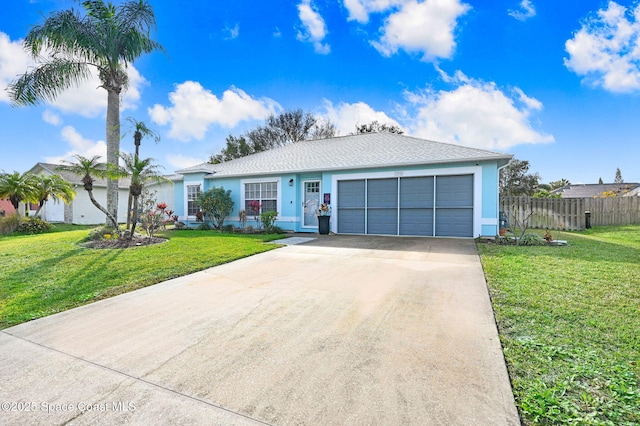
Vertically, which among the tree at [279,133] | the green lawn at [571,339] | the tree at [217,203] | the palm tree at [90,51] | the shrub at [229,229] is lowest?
the green lawn at [571,339]

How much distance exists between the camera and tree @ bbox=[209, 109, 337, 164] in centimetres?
3222

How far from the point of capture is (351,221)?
12375mm

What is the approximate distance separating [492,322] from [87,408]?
3734mm

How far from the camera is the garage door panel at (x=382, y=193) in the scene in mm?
11633

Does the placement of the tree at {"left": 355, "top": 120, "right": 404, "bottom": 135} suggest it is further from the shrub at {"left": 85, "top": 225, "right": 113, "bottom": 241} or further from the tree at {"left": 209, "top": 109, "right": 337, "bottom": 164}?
the shrub at {"left": 85, "top": 225, "right": 113, "bottom": 241}

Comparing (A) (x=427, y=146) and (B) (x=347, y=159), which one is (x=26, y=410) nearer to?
(B) (x=347, y=159)

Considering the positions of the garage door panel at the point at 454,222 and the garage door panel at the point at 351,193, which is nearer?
the garage door panel at the point at 454,222

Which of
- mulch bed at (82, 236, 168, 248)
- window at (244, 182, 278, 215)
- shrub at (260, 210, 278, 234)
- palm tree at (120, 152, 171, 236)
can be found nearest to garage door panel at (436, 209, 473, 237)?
shrub at (260, 210, 278, 234)

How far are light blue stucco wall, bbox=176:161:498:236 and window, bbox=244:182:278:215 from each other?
0.25 m

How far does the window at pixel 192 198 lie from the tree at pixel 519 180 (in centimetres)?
2925

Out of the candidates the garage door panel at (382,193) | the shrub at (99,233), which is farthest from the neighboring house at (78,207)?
the garage door panel at (382,193)

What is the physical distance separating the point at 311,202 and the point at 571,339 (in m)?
10.9

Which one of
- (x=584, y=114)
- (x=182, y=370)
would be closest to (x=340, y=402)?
(x=182, y=370)

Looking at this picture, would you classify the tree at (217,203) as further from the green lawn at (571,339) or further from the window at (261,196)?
the green lawn at (571,339)
